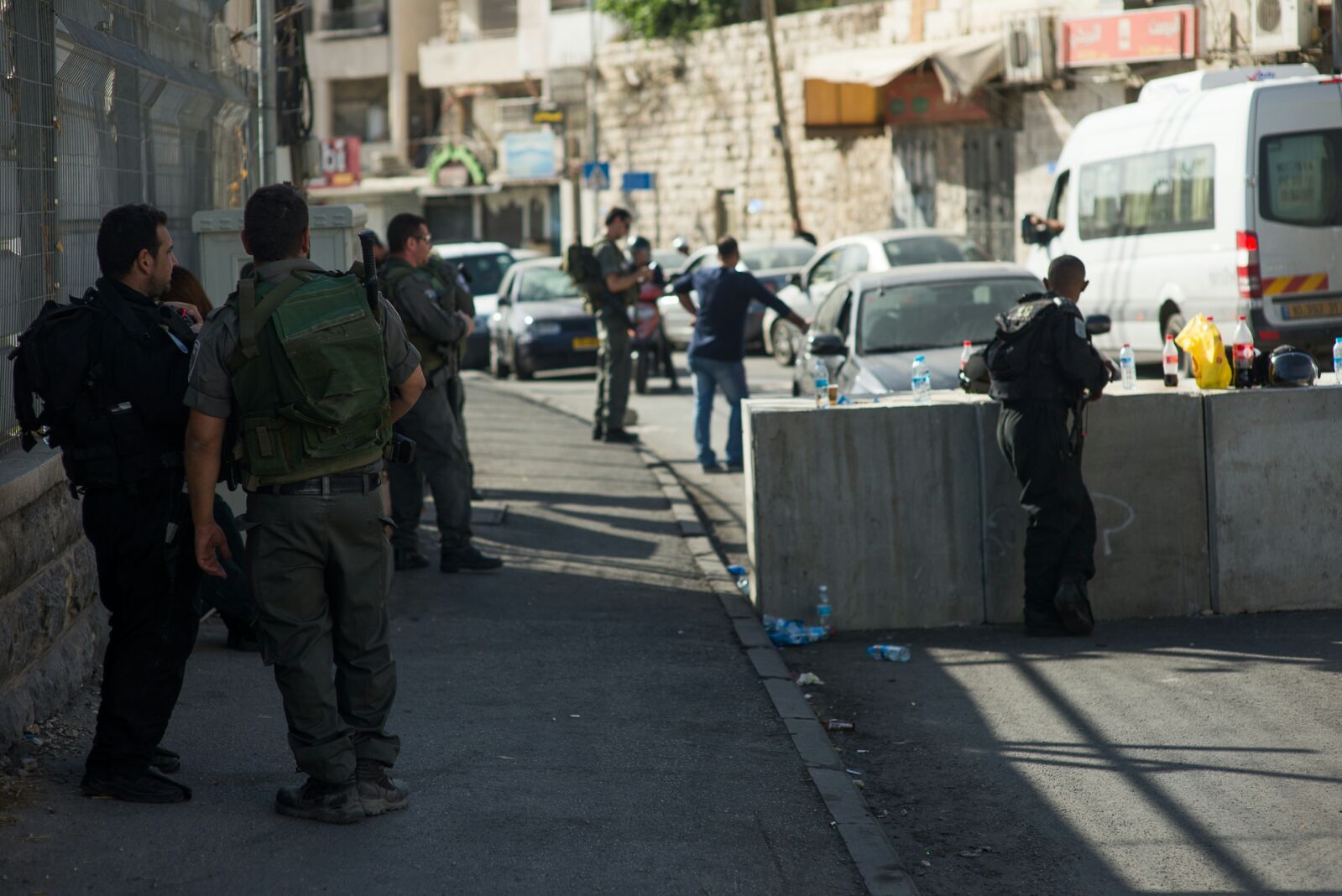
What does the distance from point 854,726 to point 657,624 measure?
6.08 feet

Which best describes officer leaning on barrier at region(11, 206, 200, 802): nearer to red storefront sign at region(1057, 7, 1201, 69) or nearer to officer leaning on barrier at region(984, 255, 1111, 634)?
officer leaning on barrier at region(984, 255, 1111, 634)

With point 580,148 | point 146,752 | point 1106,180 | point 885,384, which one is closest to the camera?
point 146,752

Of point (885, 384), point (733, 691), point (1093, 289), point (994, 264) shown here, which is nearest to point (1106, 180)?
point (1093, 289)

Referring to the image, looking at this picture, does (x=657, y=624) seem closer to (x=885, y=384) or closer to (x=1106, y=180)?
(x=885, y=384)

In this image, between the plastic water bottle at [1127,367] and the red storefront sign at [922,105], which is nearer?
the plastic water bottle at [1127,367]

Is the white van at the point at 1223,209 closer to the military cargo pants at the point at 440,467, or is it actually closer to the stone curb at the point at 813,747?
the stone curb at the point at 813,747

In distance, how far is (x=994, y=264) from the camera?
12.7 m

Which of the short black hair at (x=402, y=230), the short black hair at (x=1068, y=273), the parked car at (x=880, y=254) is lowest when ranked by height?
Answer: the short black hair at (x=1068, y=273)

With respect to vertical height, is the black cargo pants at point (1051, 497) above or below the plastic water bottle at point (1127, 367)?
below

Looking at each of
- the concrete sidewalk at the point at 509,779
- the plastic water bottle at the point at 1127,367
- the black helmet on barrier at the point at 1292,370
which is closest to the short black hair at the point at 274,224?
the concrete sidewalk at the point at 509,779

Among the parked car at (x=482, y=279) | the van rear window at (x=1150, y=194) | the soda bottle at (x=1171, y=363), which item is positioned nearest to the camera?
the soda bottle at (x=1171, y=363)

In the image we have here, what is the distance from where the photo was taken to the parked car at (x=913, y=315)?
11500mm

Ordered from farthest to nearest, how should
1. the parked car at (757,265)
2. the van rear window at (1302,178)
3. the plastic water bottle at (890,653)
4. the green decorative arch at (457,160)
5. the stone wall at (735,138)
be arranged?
the green decorative arch at (457,160) < the stone wall at (735,138) < the parked car at (757,265) < the van rear window at (1302,178) < the plastic water bottle at (890,653)

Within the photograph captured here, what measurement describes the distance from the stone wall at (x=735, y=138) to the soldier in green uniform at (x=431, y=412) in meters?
23.4
